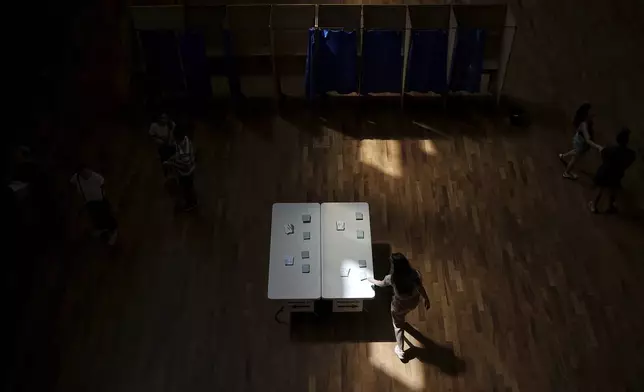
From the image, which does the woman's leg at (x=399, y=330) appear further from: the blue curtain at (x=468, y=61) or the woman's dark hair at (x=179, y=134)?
the blue curtain at (x=468, y=61)

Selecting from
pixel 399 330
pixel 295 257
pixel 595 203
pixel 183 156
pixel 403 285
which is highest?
pixel 183 156

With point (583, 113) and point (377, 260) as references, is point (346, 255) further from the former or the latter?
point (583, 113)

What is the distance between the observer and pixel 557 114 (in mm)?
9602

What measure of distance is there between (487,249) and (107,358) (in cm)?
459

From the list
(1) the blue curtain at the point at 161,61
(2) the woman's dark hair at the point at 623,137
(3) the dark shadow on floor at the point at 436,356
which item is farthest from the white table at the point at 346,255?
(1) the blue curtain at the point at 161,61

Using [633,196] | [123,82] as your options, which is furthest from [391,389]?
[123,82]

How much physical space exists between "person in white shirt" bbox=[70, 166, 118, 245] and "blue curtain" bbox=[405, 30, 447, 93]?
441cm

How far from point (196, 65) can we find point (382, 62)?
8.47ft

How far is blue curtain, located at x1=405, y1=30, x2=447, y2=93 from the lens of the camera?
29.5 ft

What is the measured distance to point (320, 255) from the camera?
7457 mm

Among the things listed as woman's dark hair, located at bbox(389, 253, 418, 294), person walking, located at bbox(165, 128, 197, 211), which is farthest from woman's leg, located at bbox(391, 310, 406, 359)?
person walking, located at bbox(165, 128, 197, 211)

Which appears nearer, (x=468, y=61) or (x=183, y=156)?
(x=183, y=156)

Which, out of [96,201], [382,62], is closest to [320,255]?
[96,201]

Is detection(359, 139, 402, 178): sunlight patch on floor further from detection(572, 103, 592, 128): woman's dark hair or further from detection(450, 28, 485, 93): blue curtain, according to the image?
detection(572, 103, 592, 128): woman's dark hair
